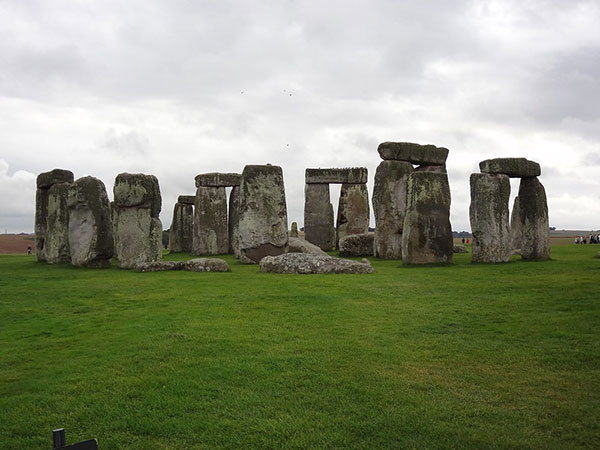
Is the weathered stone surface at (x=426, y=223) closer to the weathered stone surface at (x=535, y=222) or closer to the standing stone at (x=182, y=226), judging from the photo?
the weathered stone surface at (x=535, y=222)

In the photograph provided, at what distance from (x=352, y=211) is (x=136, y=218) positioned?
12.3 metres

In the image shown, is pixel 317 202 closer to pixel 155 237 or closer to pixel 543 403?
pixel 155 237

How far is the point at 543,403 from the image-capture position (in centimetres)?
446

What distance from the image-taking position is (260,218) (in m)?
15.6

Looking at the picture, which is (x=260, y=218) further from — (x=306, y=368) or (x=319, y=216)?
(x=306, y=368)

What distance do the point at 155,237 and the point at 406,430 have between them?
11754 mm

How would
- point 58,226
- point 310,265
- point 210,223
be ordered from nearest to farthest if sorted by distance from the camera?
point 310,265 < point 58,226 < point 210,223

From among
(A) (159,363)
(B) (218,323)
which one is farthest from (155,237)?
(A) (159,363)

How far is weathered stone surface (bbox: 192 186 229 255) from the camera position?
2289 cm

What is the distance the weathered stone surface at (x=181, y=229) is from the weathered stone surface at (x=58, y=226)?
31.1ft

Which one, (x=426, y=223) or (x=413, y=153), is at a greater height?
(x=413, y=153)

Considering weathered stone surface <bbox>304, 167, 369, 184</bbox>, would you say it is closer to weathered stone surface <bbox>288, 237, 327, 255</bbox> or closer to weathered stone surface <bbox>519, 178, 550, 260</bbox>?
weathered stone surface <bbox>288, 237, 327, 255</bbox>

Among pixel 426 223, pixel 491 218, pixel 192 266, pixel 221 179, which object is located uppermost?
pixel 221 179

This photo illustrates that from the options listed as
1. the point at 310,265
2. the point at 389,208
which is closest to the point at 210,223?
the point at 389,208
